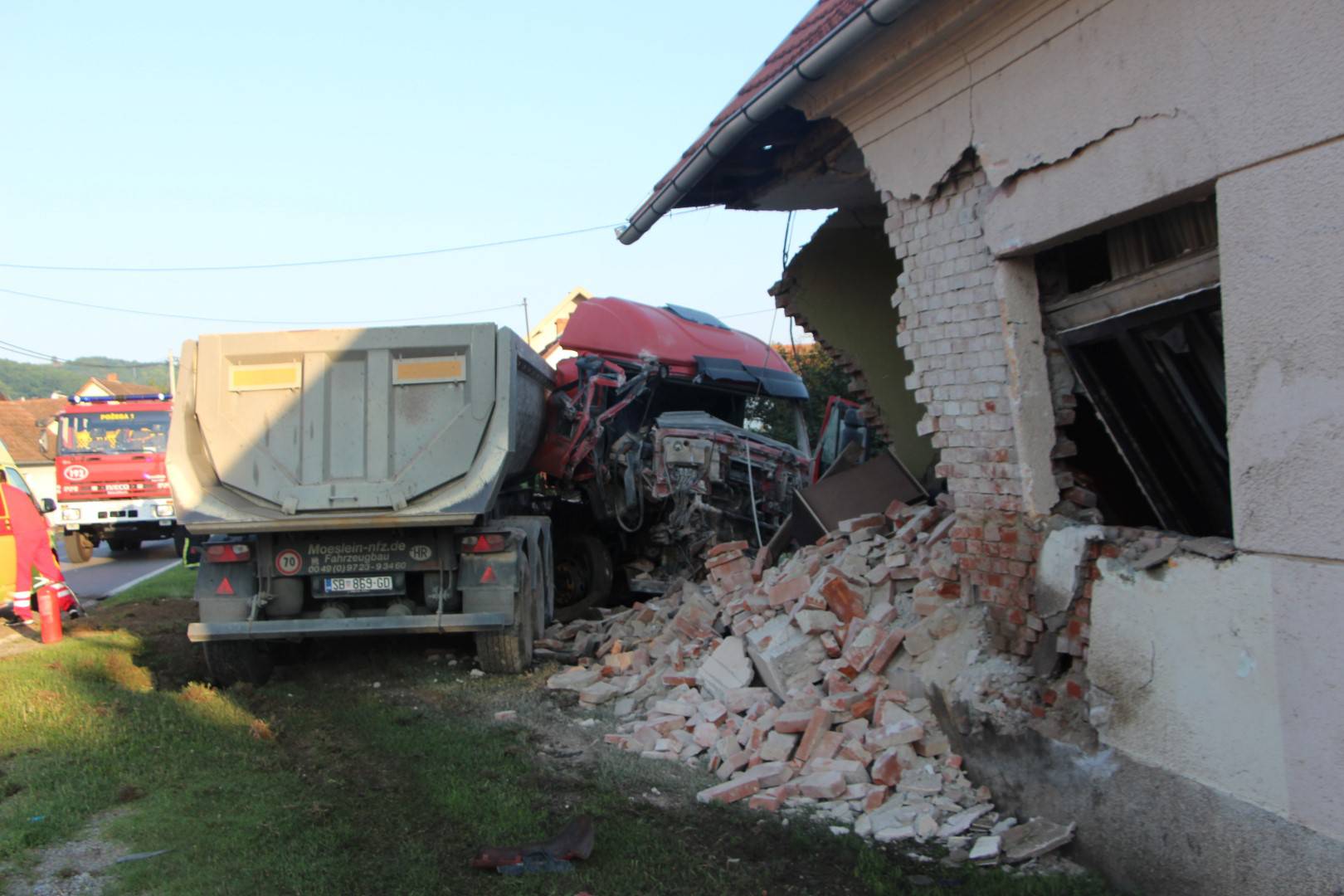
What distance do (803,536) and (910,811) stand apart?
10.7ft

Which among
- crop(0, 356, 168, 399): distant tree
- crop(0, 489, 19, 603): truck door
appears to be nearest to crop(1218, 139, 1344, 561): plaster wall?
crop(0, 489, 19, 603): truck door

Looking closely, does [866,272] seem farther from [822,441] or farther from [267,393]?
[267,393]

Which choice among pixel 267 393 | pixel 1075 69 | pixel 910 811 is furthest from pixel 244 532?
pixel 1075 69

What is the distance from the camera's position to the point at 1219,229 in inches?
139

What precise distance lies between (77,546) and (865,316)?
16987 millimetres

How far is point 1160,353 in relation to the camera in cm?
428

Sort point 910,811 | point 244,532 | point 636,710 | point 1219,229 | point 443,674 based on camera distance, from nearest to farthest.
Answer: point 1219,229 < point 910,811 < point 636,710 < point 244,532 < point 443,674

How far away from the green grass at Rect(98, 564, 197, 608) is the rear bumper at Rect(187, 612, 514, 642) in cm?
451

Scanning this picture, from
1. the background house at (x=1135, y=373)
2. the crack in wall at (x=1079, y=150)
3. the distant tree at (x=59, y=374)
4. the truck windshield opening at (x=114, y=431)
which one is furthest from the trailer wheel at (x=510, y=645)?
the distant tree at (x=59, y=374)

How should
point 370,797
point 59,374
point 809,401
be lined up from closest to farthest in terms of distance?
point 370,797 → point 809,401 → point 59,374

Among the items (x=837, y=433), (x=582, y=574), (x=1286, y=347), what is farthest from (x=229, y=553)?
(x=1286, y=347)

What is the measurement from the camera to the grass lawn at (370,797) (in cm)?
402

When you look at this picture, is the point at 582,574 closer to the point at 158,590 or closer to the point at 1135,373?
the point at 158,590

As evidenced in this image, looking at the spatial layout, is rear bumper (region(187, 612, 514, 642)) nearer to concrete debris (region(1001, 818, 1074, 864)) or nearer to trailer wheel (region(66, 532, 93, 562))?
concrete debris (region(1001, 818, 1074, 864))
